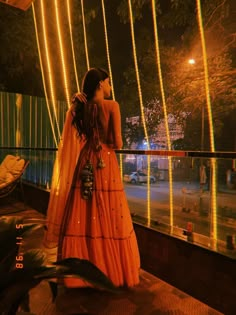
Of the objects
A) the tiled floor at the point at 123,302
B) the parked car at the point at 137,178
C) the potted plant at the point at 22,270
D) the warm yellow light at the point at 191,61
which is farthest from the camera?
the warm yellow light at the point at 191,61

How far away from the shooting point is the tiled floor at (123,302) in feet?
5.54

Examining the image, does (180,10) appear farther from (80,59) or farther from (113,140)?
(80,59)

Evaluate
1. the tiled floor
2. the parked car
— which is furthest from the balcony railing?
the tiled floor

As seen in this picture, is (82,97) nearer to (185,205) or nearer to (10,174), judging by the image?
(185,205)

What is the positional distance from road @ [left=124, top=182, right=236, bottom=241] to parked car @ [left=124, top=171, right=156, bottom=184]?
44mm

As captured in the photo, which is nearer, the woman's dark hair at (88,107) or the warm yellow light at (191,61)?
the woman's dark hair at (88,107)

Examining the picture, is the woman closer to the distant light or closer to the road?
the road

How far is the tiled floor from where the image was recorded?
169 centimetres

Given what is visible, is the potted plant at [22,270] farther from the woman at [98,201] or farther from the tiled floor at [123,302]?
the woman at [98,201]

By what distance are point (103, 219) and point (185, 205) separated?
0.98m

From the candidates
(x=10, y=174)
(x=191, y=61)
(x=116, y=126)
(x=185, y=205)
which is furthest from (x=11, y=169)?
(x=191, y=61)

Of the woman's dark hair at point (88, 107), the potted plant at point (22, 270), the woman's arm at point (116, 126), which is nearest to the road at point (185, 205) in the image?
the woman's arm at point (116, 126)

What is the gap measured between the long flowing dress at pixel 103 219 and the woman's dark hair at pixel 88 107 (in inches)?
2.2

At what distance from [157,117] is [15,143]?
3223mm
